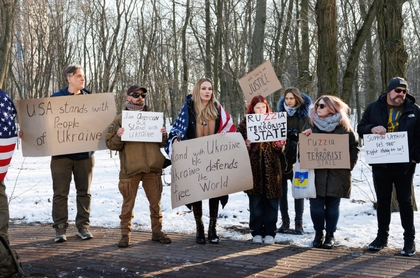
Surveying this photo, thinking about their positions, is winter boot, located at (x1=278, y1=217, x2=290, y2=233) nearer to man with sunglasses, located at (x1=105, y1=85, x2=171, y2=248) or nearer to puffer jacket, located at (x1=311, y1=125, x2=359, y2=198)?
puffer jacket, located at (x1=311, y1=125, x2=359, y2=198)

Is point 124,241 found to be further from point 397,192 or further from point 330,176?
point 397,192

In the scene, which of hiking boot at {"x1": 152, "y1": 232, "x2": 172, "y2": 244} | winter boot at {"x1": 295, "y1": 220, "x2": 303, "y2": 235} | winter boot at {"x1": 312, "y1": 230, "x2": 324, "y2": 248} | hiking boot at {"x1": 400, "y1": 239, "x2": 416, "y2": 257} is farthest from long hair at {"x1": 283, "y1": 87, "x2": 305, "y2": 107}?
hiking boot at {"x1": 152, "y1": 232, "x2": 172, "y2": 244}

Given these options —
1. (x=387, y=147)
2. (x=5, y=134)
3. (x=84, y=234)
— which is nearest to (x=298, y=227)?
(x=387, y=147)

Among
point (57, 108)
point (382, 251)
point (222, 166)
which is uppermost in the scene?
point (57, 108)

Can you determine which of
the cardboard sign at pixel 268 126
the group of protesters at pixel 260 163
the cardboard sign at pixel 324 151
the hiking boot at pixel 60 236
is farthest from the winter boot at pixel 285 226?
the hiking boot at pixel 60 236

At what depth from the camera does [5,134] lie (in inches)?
187

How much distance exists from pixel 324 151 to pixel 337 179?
37 cm

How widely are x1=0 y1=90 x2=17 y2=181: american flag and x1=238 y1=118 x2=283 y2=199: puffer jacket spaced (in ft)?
9.12

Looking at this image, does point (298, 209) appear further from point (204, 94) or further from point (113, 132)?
point (113, 132)

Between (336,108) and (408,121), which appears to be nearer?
(408,121)

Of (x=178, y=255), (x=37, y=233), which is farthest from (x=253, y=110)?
(x=37, y=233)

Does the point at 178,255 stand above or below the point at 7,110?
below

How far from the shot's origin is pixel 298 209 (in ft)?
19.4

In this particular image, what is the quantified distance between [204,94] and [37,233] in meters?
3.18
